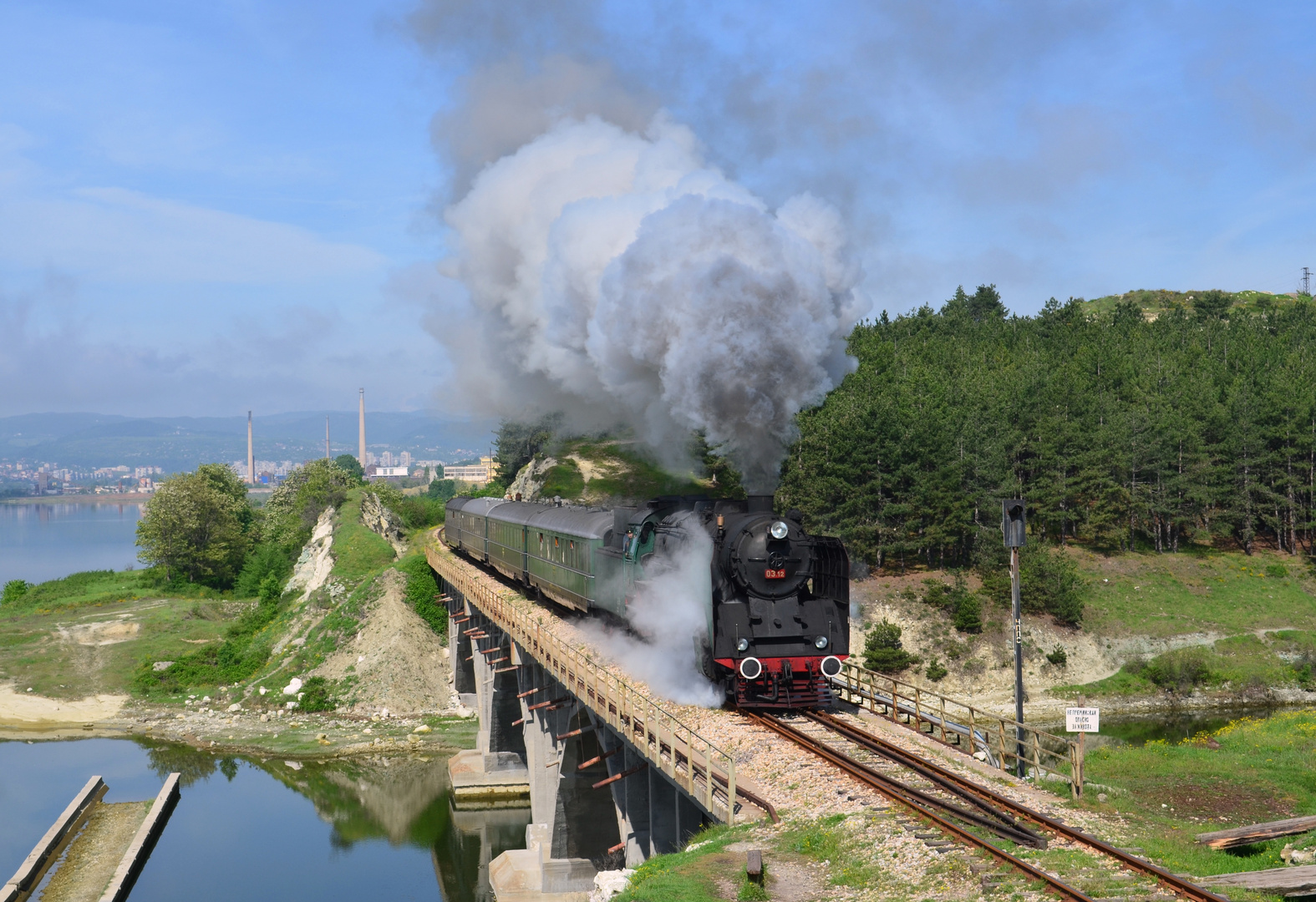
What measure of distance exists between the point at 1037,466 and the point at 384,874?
4463 centimetres

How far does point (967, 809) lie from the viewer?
1536 centimetres

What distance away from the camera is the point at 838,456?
5716cm

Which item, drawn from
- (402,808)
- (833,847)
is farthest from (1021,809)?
(402,808)

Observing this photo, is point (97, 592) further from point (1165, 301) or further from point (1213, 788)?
point (1165, 301)

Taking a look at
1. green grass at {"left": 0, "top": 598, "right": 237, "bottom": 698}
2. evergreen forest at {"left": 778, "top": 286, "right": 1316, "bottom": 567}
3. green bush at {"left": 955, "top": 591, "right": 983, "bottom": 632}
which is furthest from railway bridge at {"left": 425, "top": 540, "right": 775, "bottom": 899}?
green bush at {"left": 955, "top": 591, "right": 983, "bottom": 632}

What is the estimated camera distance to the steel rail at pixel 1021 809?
1219cm

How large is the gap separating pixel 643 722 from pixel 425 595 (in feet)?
153

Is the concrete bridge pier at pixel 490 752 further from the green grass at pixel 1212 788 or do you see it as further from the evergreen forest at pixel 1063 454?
the green grass at pixel 1212 788

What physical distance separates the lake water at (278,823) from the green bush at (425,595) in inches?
511

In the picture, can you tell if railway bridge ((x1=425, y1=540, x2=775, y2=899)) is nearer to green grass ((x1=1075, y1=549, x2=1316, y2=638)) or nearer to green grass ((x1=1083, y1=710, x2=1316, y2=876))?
green grass ((x1=1083, y1=710, x2=1316, y2=876))

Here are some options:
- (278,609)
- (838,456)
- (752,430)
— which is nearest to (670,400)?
(752,430)

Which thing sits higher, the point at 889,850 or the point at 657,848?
the point at 889,850

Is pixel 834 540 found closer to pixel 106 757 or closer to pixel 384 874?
pixel 384 874

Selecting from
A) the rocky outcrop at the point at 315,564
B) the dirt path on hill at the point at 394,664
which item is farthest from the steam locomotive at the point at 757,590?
the rocky outcrop at the point at 315,564
